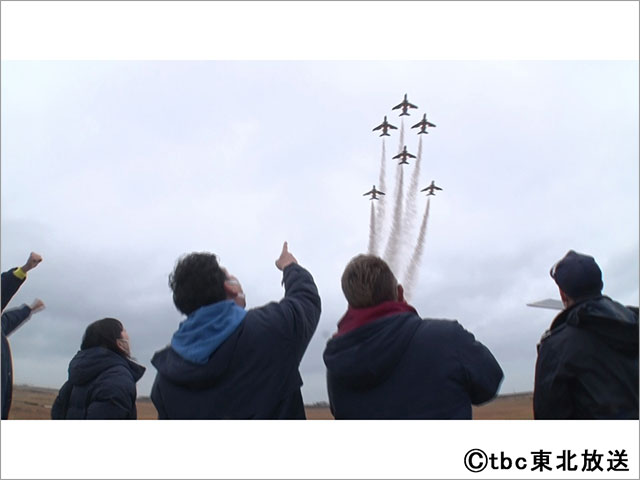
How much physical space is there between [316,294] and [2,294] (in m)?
3.24

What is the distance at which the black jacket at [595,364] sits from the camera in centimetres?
380

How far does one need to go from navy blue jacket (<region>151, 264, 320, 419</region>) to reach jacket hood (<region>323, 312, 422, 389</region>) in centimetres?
34

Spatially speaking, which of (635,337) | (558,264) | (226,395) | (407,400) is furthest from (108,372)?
(635,337)

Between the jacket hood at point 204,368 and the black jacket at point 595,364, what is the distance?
7.21 feet

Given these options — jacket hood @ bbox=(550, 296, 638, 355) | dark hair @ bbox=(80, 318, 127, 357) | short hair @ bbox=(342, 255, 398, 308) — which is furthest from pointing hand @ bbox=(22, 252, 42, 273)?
jacket hood @ bbox=(550, 296, 638, 355)

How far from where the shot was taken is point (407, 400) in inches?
153

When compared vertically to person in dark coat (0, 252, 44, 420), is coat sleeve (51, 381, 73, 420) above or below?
below

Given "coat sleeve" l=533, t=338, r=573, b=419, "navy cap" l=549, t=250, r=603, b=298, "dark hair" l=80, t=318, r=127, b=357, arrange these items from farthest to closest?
"dark hair" l=80, t=318, r=127, b=357, "navy cap" l=549, t=250, r=603, b=298, "coat sleeve" l=533, t=338, r=573, b=419

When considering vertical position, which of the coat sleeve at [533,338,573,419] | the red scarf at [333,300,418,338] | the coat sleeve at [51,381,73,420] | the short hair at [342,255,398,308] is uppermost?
the short hair at [342,255,398,308]

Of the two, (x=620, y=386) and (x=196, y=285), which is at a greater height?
(x=196, y=285)

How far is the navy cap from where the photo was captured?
4.03 meters

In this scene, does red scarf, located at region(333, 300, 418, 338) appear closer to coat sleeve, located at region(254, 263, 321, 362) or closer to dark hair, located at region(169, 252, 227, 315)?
coat sleeve, located at region(254, 263, 321, 362)

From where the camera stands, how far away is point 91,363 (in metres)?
5.07

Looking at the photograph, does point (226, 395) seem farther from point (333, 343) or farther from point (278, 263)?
point (278, 263)
